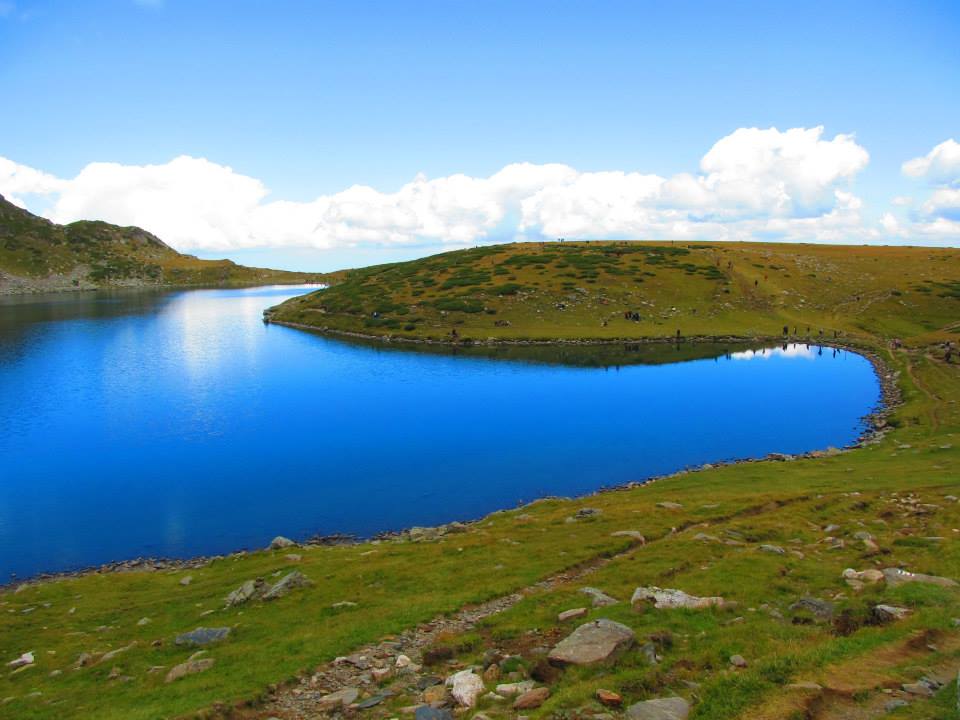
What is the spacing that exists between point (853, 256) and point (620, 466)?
549 ft

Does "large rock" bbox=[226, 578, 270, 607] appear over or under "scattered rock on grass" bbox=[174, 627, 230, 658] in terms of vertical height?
under

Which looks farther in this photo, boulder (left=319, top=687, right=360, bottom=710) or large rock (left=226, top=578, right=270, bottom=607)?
large rock (left=226, top=578, right=270, bottom=607)

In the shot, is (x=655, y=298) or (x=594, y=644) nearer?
(x=594, y=644)

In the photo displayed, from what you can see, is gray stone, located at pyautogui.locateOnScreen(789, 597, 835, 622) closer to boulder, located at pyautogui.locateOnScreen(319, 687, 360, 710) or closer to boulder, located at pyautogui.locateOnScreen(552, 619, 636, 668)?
boulder, located at pyautogui.locateOnScreen(552, 619, 636, 668)

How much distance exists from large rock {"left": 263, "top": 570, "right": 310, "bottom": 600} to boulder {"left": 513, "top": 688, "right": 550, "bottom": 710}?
1444 centimetres

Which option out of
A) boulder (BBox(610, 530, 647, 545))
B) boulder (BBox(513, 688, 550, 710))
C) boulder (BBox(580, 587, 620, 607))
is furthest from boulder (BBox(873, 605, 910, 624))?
boulder (BBox(610, 530, 647, 545))

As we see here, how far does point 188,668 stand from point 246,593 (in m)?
6.33

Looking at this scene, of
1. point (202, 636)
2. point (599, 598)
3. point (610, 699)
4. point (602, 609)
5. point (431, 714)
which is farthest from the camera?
point (202, 636)

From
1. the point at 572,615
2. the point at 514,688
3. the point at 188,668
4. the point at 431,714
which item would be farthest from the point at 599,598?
the point at 188,668

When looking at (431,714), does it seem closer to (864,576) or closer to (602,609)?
(602,609)

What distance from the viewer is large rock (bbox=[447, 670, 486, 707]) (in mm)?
14500

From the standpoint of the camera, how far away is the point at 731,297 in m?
140

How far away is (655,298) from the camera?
5497 inches

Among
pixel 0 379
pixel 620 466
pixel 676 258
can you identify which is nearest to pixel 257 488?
pixel 620 466
